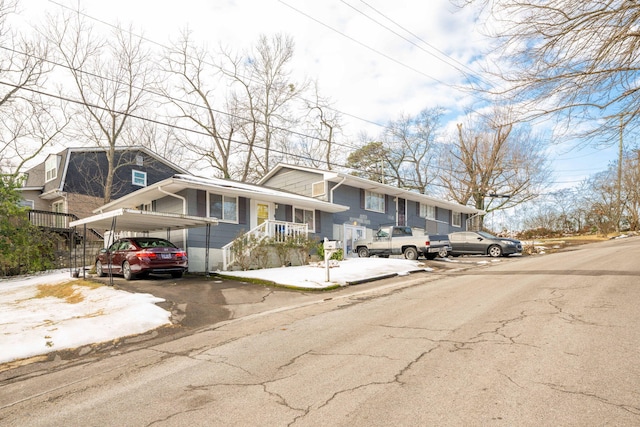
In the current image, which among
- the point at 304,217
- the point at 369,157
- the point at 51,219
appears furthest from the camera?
the point at 369,157

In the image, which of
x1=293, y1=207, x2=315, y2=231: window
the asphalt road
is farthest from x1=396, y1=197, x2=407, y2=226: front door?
the asphalt road

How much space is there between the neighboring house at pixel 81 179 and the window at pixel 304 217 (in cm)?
1450

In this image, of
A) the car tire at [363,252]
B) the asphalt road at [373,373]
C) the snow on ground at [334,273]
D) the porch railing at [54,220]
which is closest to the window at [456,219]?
the car tire at [363,252]

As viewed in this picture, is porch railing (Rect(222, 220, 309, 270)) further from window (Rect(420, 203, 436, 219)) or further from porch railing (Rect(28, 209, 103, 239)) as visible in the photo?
window (Rect(420, 203, 436, 219))

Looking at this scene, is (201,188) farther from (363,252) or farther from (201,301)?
(363,252)

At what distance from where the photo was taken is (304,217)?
19484 millimetres

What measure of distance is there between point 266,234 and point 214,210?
2.39 metres

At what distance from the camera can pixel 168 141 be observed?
108 feet

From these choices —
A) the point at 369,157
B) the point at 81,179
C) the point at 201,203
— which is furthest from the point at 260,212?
the point at 369,157

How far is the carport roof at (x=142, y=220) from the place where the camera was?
1141 centimetres

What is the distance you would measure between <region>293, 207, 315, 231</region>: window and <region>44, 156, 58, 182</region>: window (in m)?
18.3

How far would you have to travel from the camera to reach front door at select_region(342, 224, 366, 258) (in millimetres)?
21531

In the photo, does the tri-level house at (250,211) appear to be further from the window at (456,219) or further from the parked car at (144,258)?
the window at (456,219)

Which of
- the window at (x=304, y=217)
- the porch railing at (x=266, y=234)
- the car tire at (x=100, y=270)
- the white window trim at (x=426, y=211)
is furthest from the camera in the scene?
the white window trim at (x=426, y=211)
